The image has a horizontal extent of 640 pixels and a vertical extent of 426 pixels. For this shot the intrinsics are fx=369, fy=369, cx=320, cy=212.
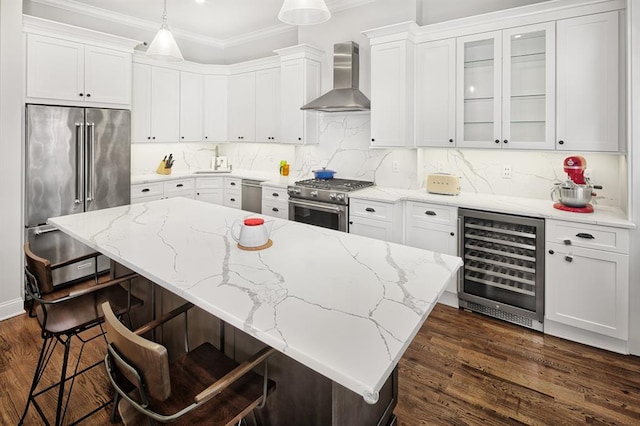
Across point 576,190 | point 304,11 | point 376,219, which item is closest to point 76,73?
point 304,11

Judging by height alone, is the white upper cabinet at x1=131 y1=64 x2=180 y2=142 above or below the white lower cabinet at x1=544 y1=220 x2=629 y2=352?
above

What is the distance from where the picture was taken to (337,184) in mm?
4117

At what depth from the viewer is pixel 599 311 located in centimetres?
266

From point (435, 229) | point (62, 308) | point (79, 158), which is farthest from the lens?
point (79, 158)

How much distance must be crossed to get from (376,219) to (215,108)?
130 inches

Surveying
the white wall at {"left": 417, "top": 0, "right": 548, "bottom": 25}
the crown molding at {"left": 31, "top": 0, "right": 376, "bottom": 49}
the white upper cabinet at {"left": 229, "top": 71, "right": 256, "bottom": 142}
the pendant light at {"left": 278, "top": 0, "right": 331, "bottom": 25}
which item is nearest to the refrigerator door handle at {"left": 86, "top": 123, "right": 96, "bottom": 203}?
the crown molding at {"left": 31, "top": 0, "right": 376, "bottom": 49}

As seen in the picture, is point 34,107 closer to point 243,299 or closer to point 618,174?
point 243,299

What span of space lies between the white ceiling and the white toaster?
217 cm

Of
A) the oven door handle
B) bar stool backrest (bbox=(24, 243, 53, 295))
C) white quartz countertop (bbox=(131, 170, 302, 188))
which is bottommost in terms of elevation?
bar stool backrest (bbox=(24, 243, 53, 295))

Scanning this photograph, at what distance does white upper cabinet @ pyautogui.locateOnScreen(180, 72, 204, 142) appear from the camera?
17.1 feet

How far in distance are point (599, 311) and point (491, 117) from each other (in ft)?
5.74

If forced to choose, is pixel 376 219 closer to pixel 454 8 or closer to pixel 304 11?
pixel 304 11

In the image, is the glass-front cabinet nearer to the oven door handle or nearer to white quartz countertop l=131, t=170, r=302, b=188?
the oven door handle

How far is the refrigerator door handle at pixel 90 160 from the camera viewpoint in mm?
3793
